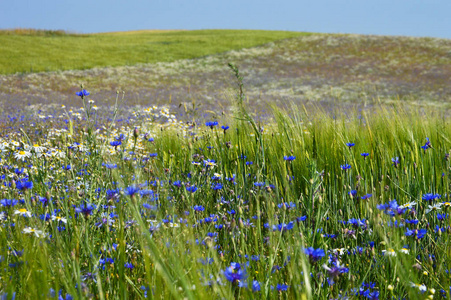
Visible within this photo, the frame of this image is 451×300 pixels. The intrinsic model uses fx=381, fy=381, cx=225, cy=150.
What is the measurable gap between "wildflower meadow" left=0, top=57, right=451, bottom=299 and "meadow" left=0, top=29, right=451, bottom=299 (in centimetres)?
2

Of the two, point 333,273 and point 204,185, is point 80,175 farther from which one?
point 333,273

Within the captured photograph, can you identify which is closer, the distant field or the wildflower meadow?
A: the wildflower meadow

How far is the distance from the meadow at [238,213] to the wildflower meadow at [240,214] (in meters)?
0.02

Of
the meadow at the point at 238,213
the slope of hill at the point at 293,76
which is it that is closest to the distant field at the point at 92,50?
the slope of hill at the point at 293,76

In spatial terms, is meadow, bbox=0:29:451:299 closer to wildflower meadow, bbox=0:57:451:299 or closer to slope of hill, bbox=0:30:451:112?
wildflower meadow, bbox=0:57:451:299

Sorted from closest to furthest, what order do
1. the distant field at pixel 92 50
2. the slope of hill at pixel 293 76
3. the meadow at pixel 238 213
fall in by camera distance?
the meadow at pixel 238 213 → the slope of hill at pixel 293 76 → the distant field at pixel 92 50

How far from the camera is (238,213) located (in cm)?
212

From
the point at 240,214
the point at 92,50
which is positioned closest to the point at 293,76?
the point at 92,50

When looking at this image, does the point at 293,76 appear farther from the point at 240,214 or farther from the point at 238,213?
the point at 240,214

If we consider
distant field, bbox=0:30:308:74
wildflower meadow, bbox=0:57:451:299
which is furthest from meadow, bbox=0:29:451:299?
distant field, bbox=0:30:308:74

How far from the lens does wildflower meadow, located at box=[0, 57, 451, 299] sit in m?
1.54

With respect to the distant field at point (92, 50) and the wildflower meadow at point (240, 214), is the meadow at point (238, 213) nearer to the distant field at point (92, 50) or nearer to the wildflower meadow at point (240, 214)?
the wildflower meadow at point (240, 214)

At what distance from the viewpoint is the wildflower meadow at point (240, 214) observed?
5.07 feet

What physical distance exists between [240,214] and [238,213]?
0.80 ft
